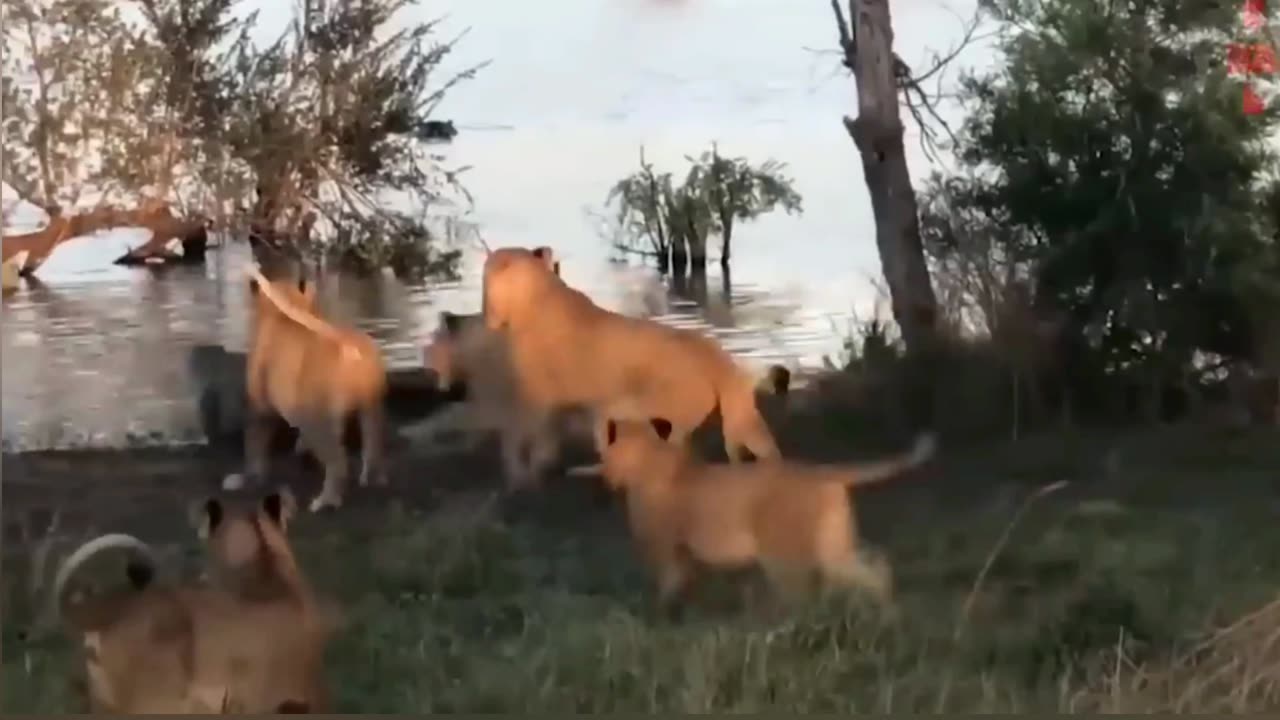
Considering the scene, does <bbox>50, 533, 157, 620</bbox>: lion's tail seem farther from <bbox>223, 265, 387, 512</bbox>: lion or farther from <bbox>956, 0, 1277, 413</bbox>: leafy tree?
<bbox>956, 0, 1277, 413</bbox>: leafy tree

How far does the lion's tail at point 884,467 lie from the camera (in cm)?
113

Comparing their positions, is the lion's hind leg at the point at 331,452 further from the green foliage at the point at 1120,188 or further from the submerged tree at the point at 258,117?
the green foliage at the point at 1120,188

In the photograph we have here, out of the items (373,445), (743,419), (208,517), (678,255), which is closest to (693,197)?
(678,255)

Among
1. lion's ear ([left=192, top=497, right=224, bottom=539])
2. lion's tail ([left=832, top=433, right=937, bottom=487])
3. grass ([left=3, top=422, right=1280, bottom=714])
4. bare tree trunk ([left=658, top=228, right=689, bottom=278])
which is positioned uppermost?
bare tree trunk ([left=658, top=228, right=689, bottom=278])

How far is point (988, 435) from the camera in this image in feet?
3.81

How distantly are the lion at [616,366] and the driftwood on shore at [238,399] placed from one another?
→ 0.20 feet

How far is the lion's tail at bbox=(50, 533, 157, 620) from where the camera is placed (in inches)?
42.8

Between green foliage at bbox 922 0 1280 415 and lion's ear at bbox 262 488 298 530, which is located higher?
green foliage at bbox 922 0 1280 415

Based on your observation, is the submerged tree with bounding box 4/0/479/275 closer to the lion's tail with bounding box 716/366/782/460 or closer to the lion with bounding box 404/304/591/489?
the lion with bounding box 404/304/591/489

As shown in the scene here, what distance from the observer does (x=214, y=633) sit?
3.44 ft

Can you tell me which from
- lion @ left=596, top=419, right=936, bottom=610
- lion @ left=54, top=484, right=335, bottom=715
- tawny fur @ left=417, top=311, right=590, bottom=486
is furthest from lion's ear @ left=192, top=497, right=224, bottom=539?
lion @ left=596, top=419, right=936, bottom=610

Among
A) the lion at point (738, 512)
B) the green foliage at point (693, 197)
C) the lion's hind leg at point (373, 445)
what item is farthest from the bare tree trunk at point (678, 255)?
the lion's hind leg at point (373, 445)

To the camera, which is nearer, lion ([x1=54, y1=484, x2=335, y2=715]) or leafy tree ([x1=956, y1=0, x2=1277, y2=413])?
lion ([x1=54, y1=484, x2=335, y2=715])

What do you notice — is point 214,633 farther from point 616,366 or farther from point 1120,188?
point 1120,188
